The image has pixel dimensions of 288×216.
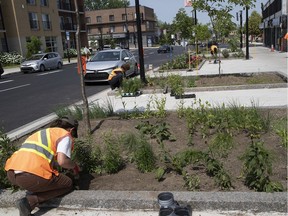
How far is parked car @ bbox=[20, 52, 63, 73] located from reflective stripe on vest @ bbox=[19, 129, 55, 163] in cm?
2427

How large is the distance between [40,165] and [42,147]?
193 mm

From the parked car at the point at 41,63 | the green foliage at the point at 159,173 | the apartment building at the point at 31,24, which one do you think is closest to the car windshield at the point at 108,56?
the parked car at the point at 41,63

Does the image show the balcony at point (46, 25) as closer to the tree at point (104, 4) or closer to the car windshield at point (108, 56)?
the car windshield at point (108, 56)

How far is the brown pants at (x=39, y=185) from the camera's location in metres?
3.52

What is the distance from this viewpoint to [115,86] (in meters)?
10.9

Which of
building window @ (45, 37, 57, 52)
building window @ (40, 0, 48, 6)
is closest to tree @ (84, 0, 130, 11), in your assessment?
building window @ (45, 37, 57, 52)

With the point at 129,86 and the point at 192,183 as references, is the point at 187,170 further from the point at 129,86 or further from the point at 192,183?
the point at 129,86

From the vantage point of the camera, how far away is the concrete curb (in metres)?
3.37

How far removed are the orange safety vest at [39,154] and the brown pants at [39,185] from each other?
0.06 m

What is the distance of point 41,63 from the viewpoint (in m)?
27.0

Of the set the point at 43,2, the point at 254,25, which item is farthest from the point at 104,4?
the point at 43,2

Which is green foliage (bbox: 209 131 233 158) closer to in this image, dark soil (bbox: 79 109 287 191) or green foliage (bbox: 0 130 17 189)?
dark soil (bbox: 79 109 287 191)

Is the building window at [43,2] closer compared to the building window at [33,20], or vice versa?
the building window at [33,20]

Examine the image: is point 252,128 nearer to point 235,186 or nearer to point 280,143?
point 280,143
